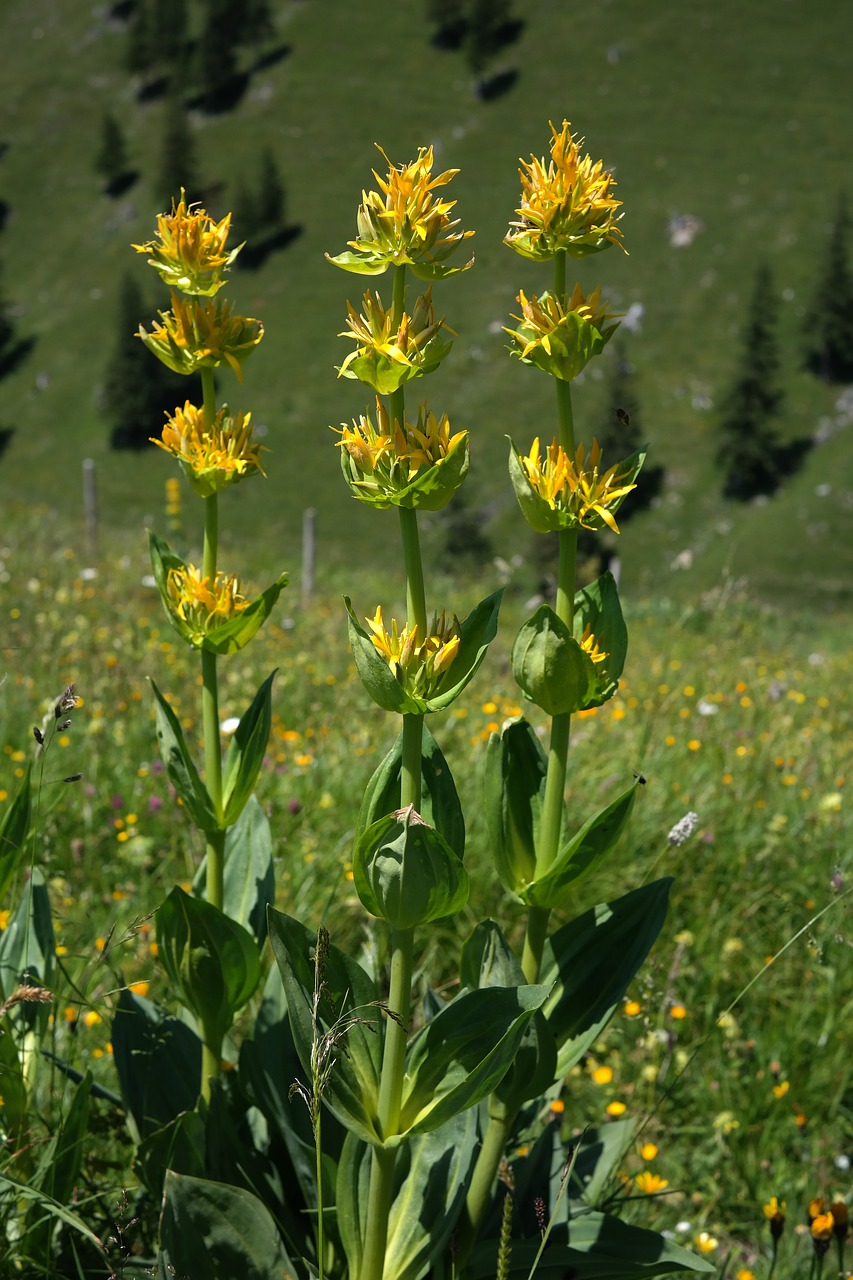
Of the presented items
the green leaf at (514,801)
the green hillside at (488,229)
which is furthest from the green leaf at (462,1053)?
the green hillside at (488,229)

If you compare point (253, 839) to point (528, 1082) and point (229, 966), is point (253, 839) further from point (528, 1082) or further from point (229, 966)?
point (528, 1082)

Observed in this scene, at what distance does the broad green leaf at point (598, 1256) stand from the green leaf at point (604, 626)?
1.05 metres

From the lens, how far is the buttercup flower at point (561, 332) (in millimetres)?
1877

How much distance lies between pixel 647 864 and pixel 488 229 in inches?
3071

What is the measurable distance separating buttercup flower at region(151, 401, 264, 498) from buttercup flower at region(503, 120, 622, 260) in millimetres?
732

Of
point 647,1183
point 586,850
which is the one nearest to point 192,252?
point 586,850

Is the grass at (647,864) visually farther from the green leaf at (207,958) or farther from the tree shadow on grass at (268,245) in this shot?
the tree shadow on grass at (268,245)

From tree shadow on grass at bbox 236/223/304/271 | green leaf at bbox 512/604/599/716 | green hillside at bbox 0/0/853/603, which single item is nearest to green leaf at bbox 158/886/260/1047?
→ green leaf at bbox 512/604/599/716

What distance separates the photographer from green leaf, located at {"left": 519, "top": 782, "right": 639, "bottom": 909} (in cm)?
192

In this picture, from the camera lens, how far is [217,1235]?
1.94 metres

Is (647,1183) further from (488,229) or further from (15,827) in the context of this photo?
(488,229)

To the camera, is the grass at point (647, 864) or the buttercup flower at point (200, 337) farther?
the grass at point (647, 864)

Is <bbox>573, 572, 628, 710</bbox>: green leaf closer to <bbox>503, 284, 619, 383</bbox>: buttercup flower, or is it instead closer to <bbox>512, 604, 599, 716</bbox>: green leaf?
<bbox>512, 604, 599, 716</bbox>: green leaf

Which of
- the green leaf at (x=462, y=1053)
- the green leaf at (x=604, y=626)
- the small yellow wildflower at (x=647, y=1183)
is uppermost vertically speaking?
the green leaf at (x=604, y=626)
